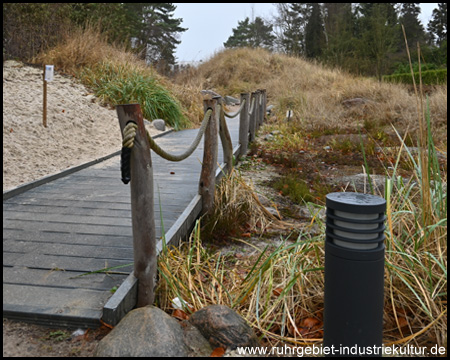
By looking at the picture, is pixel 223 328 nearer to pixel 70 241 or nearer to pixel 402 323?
pixel 402 323

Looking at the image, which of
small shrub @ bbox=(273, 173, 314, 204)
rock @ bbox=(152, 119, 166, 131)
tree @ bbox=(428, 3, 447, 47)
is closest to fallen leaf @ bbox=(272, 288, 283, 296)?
small shrub @ bbox=(273, 173, 314, 204)

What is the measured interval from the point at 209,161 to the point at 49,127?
430 centimetres

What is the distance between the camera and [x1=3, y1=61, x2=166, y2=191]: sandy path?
5612 mm

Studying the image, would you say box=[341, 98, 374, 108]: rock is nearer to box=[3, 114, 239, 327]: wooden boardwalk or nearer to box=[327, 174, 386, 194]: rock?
box=[327, 174, 386, 194]: rock

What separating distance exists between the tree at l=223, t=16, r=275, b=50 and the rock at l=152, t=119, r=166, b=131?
1291 inches

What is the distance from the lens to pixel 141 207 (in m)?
2.34

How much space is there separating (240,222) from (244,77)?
1837cm

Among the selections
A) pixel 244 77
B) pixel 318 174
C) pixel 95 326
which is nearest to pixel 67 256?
pixel 95 326

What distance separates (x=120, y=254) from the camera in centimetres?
291

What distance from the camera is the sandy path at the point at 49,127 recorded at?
5.61 m

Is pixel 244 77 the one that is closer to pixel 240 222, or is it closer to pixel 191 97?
pixel 191 97

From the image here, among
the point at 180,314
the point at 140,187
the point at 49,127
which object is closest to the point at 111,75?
the point at 49,127

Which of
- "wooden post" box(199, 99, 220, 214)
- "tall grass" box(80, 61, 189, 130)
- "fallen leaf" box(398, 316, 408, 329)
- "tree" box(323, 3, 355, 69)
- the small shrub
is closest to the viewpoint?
"fallen leaf" box(398, 316, 408, 329)

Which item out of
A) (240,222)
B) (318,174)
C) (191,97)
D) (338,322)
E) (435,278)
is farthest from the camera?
(191,97)
